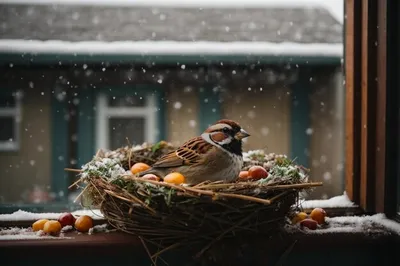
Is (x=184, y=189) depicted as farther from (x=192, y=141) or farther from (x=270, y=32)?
(x=270, y=32)

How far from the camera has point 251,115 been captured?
554cm

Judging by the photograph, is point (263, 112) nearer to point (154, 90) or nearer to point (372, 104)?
point (154, 90)

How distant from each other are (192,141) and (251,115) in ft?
11.1

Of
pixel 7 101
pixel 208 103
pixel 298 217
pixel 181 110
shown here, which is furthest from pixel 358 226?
pixel 7 101

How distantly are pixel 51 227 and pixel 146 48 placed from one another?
127 inches

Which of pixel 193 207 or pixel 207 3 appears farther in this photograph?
pixel 207 3

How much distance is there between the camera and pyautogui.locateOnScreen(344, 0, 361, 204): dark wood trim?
217 cm

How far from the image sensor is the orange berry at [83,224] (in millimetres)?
1956

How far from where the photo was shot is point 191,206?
5.44 ft

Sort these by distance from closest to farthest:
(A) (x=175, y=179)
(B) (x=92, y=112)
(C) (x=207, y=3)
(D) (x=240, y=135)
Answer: (A) (x=175, y=179) → (D) (x=240, y=135) → (B) (x=92, y=112) → (C) (x=207, y=3)

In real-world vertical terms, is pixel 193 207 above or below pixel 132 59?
below

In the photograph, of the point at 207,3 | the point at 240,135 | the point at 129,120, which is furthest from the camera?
the point at 207,3

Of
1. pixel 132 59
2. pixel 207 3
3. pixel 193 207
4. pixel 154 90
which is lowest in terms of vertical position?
pixel 193 207

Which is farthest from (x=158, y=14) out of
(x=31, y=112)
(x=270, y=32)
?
(x=31, y=112)
